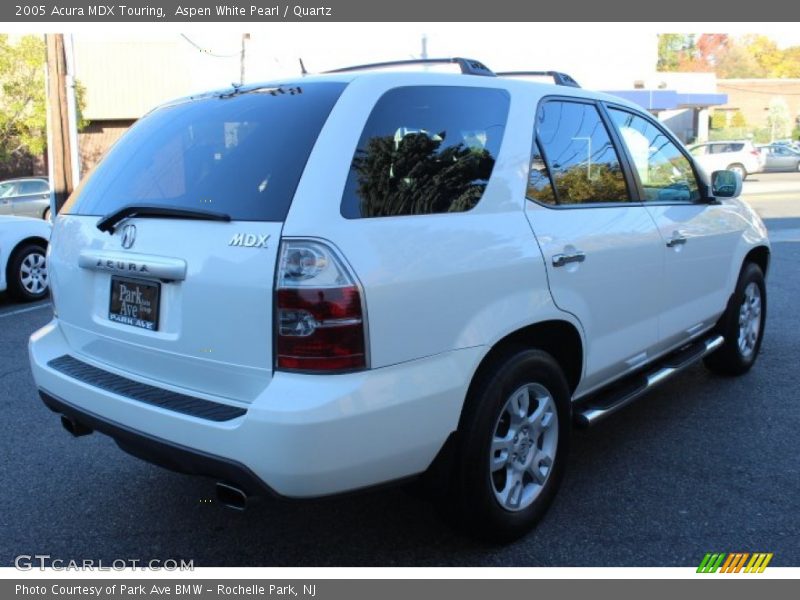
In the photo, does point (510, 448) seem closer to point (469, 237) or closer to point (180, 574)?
point (469, 237)

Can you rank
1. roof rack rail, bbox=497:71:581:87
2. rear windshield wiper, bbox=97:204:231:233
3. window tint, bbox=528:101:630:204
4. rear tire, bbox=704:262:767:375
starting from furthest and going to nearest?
rear tire, bbox=704:262:767:375 → roof rack rail, bbox=497:71:581:87 → window tint, bbox=528:101:630:204 → rear windshield wiper, bbox=97:204:231:233

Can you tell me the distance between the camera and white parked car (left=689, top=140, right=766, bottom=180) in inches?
1217

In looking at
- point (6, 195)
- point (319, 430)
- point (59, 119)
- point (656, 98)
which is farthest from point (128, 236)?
point (656, 98)

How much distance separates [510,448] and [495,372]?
0.38 meters

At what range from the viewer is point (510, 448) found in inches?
117

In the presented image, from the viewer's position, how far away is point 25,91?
21.1m

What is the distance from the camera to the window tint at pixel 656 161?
156 inches

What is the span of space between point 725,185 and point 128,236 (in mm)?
3581

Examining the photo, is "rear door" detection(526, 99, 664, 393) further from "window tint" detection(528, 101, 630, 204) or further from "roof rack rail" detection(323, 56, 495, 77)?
"roof rack rail" detection(323, 56, 495, 77)

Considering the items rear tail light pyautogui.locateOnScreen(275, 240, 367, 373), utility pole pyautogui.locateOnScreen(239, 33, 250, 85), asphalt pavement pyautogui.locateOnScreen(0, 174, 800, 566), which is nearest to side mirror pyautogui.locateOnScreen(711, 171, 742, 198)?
asphalt pavement pyautogui.locateOnScreen(0, 174, 800, 566)

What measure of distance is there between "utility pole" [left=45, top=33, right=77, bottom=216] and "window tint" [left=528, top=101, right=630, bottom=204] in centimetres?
1145

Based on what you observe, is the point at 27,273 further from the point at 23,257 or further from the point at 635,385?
the point at 635,385

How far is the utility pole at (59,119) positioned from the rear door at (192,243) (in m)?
10.9

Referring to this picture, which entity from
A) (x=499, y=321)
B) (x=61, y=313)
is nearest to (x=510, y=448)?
(x=499, y=321)
